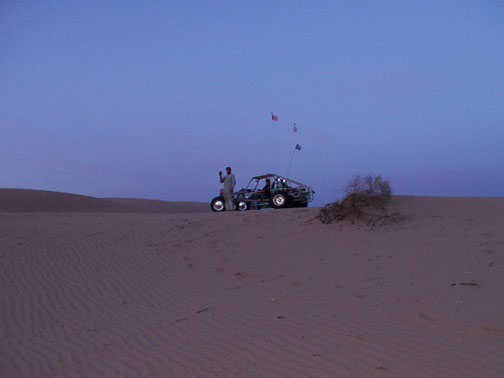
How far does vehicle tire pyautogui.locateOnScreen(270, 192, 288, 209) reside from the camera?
1805 cm

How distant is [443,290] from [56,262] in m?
7.35

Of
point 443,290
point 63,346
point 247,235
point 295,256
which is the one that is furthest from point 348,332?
point 247,235

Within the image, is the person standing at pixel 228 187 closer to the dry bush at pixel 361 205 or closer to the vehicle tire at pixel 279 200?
the vehicle tire at pixel 279 200

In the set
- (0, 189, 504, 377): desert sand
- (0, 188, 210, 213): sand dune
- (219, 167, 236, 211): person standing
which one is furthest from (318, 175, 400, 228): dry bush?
(0, 188, 210, 213): sand dune

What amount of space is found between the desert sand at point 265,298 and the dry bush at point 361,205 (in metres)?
0.36

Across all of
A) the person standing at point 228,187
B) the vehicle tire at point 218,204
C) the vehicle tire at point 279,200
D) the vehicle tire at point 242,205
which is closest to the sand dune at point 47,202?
the vehicle tire at point 218,204

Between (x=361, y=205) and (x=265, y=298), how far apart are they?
4692mm

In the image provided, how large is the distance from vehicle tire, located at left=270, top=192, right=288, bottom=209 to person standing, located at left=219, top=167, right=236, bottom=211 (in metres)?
1.68

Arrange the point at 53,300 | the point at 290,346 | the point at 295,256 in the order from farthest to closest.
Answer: the point at 295,256 < the point at 53,300 < the point at 290,346

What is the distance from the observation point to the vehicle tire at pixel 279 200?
18047 millimetres

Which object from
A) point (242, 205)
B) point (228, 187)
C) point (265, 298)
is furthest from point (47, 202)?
point (265, 298)

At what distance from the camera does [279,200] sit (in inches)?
714

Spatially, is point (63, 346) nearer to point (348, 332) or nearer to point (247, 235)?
point (348, 332)

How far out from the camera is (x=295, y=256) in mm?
8625
